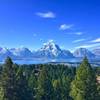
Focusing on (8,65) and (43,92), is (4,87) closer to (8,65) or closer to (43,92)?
(8,65)

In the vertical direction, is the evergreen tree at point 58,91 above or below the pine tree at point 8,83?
below

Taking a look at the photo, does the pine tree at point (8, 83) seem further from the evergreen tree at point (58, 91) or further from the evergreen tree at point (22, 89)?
the evergreen tree at point (58, 91)

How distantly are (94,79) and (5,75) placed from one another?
14032 millimetres

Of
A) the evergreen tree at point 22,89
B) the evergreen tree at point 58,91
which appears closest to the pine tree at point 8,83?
the evergreen tree at point 22,89

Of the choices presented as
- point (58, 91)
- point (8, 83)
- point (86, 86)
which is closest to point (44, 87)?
point (58, 91)

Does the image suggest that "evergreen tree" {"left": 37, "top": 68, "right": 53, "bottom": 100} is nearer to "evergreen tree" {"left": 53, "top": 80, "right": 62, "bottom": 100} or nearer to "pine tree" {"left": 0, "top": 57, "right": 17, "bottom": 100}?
"evergreen tree" {"left": 53, "top": 80, "right": 62, "bottom": 100}

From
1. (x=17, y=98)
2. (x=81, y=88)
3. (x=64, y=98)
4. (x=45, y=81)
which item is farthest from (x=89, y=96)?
(x=64, y=98)

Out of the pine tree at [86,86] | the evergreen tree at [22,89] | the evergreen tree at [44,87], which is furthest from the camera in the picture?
the evergreen tree at [44,87]

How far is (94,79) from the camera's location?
A: 146 ft

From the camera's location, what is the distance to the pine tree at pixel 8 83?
45.0 m

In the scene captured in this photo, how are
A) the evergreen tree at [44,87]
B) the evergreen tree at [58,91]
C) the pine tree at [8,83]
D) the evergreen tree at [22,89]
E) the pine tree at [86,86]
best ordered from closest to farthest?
the pine tree at [86,86], the pine tree at [8,83], the evergreen tree at [22,89], the evergreen tree at [44,87], the evergreen tree at [58,91]

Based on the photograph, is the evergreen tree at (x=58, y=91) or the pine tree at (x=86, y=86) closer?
the pine tree at (x=86, y=86)

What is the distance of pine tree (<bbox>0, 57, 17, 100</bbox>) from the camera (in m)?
45.0

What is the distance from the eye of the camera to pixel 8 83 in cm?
4528
